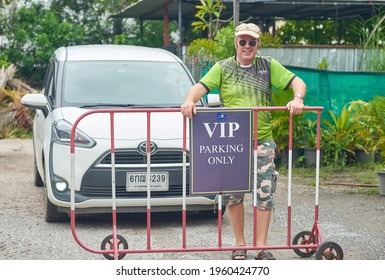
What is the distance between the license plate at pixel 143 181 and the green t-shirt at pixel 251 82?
1617mm

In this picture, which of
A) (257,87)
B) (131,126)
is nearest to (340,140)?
(131,126)

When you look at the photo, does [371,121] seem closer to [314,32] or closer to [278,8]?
[278,8]

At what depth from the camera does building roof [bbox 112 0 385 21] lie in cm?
1972

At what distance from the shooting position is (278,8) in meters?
22.5

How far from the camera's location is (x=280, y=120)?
1283cm

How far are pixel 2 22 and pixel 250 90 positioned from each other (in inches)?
741

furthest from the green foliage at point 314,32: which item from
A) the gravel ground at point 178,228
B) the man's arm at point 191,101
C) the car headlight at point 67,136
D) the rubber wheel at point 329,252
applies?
the rubber wheel at point 329,252

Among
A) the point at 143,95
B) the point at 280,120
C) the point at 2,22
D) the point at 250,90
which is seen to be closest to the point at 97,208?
the point at 143,95

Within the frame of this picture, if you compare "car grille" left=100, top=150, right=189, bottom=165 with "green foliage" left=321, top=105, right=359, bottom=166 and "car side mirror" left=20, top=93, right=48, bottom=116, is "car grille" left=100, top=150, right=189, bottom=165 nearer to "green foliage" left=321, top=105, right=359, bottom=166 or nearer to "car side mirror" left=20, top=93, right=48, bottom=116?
"car side mirror" left=20, top=93, right=48, bottom=116

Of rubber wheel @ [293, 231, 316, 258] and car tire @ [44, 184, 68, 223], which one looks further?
car tire @ [44, 184, 68, 223]

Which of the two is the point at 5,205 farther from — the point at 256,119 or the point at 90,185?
the point at 256,119

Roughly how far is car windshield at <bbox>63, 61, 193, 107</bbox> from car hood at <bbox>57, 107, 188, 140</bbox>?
0.49m

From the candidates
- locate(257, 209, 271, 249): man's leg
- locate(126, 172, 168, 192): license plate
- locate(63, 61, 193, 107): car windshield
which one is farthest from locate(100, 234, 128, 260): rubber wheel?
locate(63, 61, 193, 107): car windshield

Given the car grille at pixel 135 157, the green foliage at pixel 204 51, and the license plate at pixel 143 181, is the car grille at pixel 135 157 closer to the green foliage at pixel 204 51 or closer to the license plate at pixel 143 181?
the license plate at pixel 143 181
